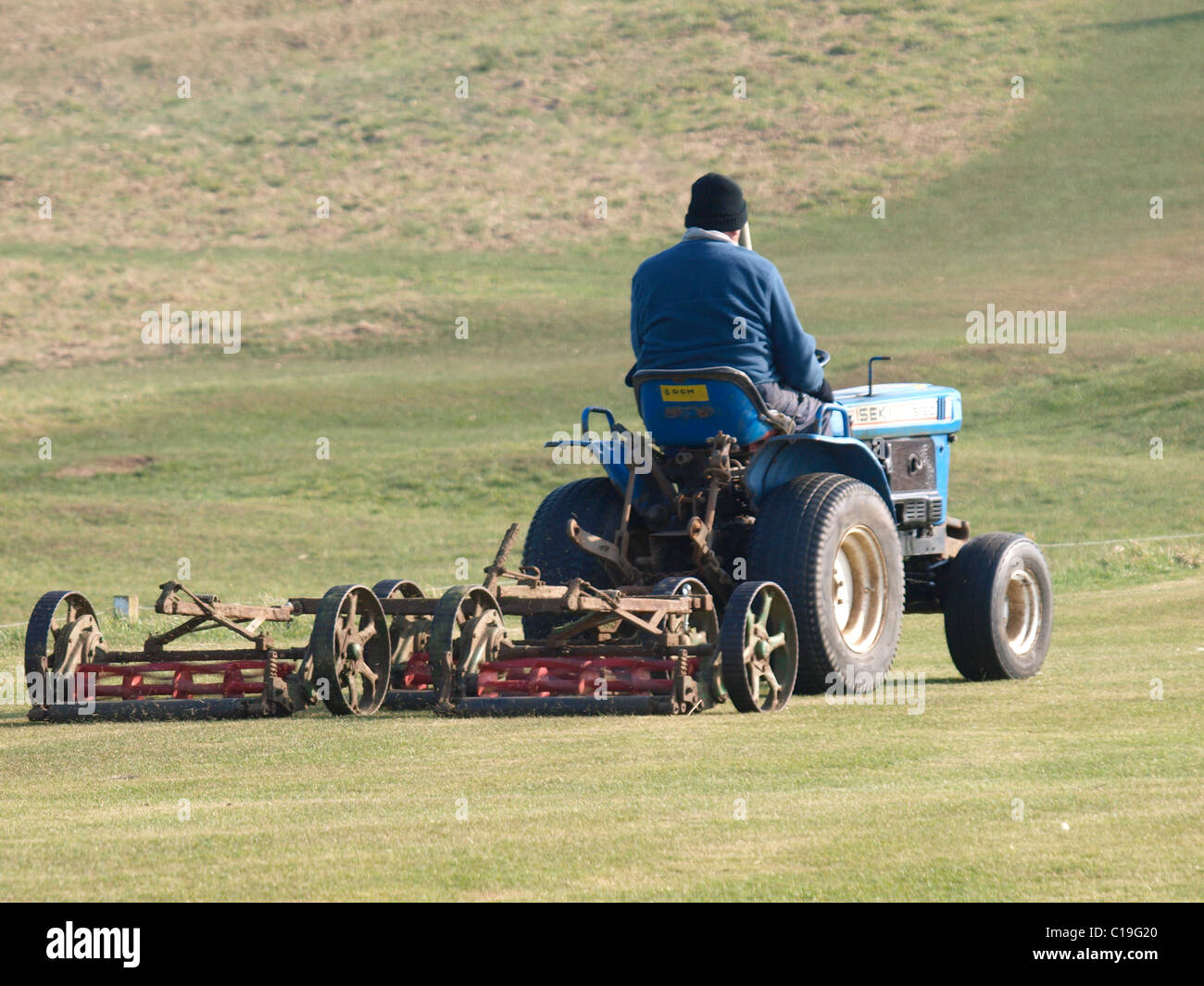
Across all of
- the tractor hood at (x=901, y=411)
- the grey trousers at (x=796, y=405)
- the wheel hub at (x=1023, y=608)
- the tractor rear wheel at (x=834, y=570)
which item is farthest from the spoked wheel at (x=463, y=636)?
the wheel hub at (x=1023, y=608)

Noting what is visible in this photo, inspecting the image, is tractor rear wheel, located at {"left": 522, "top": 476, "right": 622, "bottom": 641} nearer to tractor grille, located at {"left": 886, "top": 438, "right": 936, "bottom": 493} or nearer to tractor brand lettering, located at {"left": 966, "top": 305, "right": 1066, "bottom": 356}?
tractor grille, located at {"left": 886, "top": 438, "right": 936, "bottom": 493}

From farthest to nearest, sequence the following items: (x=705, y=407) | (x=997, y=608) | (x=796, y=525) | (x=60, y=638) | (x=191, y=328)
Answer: (x=191, y=328), (x=997, y=608), (x=60, y=638), (x=705, y=407), (x=796, y=525)

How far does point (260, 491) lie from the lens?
38062mm

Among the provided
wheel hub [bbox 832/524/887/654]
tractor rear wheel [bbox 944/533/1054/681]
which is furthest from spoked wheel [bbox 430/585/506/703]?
tractor rear wheel [bbox 944/533/1054/681]

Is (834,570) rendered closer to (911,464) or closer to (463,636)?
(911,464)

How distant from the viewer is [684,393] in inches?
454

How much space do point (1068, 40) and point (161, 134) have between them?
37.5 metres

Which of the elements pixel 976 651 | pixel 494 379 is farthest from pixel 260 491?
pixel 976 651

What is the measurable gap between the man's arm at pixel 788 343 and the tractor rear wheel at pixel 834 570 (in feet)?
2.02

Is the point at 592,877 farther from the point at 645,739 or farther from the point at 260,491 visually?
the point at 260,491

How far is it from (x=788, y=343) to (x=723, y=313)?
1.38 feet
